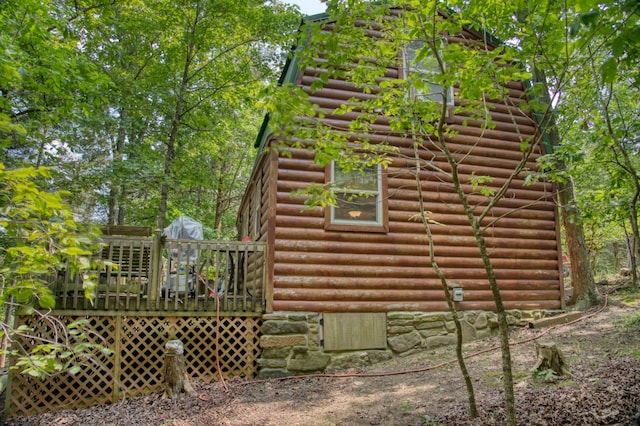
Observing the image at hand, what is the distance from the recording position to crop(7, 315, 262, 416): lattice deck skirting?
554 centimetres

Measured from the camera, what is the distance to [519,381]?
466 cm

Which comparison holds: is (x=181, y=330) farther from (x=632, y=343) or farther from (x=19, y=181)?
(x=632, y=343)

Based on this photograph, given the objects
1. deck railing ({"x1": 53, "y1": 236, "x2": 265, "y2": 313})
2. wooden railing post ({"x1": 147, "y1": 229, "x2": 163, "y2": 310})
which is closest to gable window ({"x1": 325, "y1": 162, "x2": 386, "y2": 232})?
deck railing ({"x1": 53, "y1": 236, "x2": 265, "y2": 313})

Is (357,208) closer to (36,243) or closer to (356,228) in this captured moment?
(356,228)

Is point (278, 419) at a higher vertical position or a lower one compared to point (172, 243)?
lower

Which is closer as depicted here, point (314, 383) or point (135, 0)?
point (314, 383)

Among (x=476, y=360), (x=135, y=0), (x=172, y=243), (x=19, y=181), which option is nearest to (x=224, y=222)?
(x=135, y=0)

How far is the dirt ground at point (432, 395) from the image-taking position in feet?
12.4

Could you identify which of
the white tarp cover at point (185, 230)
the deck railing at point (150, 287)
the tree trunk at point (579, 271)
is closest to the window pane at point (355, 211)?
the deck railing at point (150, 287)

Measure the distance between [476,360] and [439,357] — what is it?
26.4 inches

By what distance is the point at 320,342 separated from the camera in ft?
21.4

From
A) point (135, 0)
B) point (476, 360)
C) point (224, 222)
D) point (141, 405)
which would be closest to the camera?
point (141, 405)

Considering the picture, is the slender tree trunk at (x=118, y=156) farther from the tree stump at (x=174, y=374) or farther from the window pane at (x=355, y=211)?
Result: the window pane at (x=355, y=211)

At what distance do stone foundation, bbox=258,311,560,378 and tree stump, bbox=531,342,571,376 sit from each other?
2424 millimetres
